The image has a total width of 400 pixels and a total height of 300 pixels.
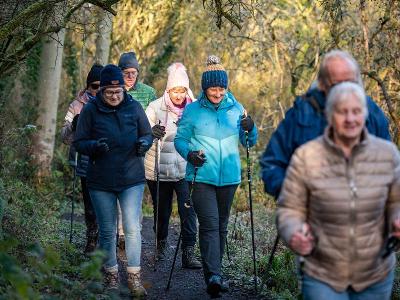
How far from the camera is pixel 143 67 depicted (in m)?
20.4

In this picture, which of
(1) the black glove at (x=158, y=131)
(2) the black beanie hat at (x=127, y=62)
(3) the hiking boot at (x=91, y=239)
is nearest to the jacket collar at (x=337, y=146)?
(1) the black glove at (x=158, y=131)

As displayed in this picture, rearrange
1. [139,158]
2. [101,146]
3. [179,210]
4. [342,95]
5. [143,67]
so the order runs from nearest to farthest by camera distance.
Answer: [342,95]
[101,146]
[139,158]
[179,210]
[143,67]

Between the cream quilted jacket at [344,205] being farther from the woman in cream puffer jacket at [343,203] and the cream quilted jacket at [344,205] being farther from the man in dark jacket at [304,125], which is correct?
the man in dark jacket at [304,125]

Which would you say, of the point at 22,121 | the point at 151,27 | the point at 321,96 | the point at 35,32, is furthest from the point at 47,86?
the point at 321,96

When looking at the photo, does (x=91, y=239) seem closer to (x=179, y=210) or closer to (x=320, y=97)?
(x=179, y=210)

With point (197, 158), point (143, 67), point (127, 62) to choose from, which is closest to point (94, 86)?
point (127, 62)

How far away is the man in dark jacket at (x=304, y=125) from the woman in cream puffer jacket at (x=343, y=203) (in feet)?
1.43

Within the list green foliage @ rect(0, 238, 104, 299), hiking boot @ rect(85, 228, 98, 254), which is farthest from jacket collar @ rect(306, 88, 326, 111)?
hiking boot @ rect(85, 228, 98, 254)

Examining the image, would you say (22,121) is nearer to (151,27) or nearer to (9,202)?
(151,27)

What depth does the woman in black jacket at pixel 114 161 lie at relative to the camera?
823cm

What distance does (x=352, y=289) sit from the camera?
4961mm

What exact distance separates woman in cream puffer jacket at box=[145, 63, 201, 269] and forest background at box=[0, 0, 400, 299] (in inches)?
27.9

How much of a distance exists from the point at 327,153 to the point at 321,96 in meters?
0.70

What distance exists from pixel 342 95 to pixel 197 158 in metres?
3.57
